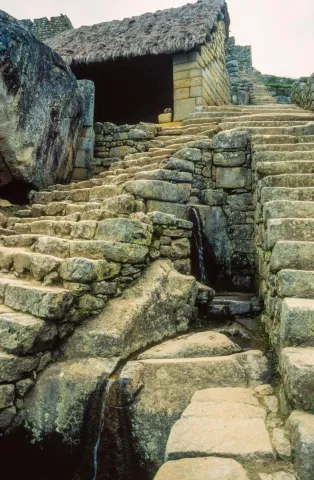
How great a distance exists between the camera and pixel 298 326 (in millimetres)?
2441

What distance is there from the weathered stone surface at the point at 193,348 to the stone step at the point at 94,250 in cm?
93

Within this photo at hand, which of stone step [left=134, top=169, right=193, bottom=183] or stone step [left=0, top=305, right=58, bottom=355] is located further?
stone step [left=134, top=169, right=193, bottom=183]

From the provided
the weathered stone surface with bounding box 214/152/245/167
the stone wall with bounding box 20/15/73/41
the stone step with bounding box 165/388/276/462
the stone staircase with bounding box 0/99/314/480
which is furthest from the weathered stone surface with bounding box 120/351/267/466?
the stone wall with bounding box 20/15/73/41

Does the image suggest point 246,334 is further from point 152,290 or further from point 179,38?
point 179,38

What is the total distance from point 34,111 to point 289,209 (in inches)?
190

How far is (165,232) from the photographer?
4.23 meters

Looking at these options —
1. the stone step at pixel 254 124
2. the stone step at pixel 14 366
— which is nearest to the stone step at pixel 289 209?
the stone step at pixel 14 366

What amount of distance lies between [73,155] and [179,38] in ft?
14.4

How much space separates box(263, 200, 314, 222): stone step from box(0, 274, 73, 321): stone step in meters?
2.19

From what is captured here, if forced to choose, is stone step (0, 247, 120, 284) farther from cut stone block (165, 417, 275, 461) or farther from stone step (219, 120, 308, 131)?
stone step (219, 120, 308, 131)

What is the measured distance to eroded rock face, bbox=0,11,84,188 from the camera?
5.77m

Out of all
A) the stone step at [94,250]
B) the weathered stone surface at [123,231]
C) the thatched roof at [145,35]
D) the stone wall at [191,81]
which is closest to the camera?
the stone step at [94,250]

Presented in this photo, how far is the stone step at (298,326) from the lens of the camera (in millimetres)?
2424

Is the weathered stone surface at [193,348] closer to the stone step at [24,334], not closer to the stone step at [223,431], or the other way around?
the stone step at [223,431]
